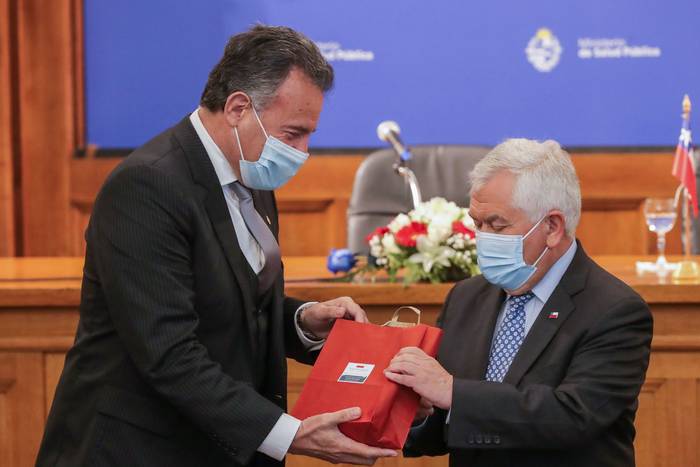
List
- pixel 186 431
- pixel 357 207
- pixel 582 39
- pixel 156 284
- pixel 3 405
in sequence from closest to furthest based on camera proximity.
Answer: pixel 156 284
pixel 186 431
pixel 3 405
pixel 357 207
pixel 582 39

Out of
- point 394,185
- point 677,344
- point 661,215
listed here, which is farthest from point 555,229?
point 394,185

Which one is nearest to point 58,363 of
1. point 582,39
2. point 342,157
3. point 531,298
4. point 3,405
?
point 3,405

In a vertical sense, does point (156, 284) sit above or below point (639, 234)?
above

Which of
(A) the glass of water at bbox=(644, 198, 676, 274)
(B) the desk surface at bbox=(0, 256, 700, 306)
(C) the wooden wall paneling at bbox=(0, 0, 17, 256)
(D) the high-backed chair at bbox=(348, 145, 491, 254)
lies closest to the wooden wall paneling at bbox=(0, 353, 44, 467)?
(B) the desk surface at bbox=(0, 256, 700, 306)

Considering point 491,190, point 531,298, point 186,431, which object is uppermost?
point 491,190

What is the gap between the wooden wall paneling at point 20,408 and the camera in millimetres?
2852

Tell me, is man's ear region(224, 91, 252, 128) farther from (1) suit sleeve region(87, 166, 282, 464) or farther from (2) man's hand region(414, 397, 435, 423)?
(2) man's hand region(414, 397, 435, 423)

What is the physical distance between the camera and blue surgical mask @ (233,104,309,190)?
1.96m

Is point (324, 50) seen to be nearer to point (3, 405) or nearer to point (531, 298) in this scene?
point (3, 405)

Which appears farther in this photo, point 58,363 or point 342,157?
point 342,157

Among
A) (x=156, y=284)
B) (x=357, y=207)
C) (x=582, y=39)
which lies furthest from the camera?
(x=582, y=39)

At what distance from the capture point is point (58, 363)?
289cm

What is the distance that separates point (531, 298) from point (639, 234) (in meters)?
3.28

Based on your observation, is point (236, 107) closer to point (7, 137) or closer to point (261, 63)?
point (261, 63)
